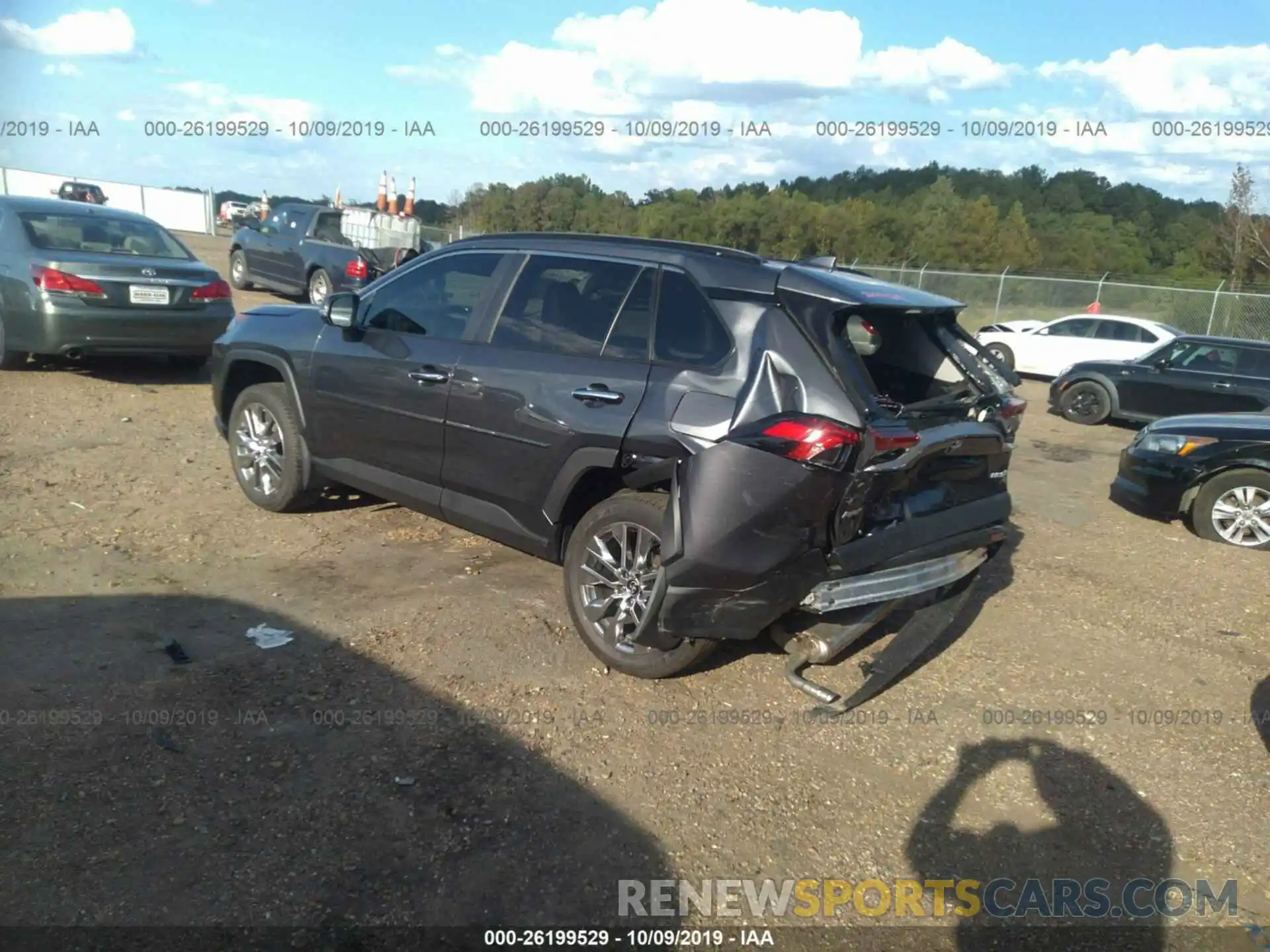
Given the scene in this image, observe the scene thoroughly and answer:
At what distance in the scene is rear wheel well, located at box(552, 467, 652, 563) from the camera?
14.7 feet

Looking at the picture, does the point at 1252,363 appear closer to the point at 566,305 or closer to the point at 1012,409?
the point at 1012,409

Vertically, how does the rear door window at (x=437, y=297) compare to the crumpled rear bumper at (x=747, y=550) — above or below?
above

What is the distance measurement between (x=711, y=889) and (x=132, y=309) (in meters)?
8.24

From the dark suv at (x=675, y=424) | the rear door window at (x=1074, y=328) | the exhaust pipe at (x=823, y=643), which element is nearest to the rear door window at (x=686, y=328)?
the dark suv at (x=675, y=424)

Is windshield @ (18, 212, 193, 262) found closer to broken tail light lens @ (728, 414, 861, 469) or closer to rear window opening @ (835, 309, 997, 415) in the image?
rear window opening @ (835, 309, 997, 415)

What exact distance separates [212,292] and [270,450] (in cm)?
426

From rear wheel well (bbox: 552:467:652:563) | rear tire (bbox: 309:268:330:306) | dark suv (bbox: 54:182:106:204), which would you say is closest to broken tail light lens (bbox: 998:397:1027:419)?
rear wheel well (bbox: 552:467:652:563)

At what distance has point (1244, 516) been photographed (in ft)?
24.3

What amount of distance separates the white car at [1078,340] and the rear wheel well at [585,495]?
1393 cm

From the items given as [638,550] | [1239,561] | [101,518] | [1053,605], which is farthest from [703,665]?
[1239,561]

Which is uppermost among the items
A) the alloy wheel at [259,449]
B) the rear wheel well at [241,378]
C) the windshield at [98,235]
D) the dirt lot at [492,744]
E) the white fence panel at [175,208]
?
the white fence panel at [175,208]

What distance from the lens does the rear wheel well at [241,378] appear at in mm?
6367

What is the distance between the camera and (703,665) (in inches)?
179

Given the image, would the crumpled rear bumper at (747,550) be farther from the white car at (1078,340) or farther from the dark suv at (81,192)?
the dark suv at (81,192)
